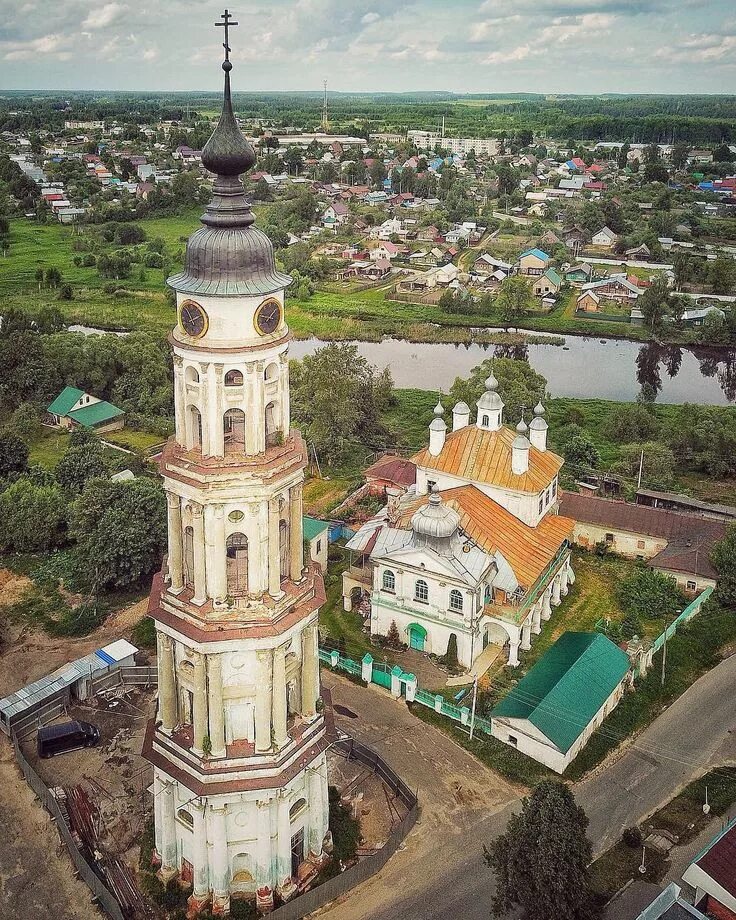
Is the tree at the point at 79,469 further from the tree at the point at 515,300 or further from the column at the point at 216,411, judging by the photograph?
the tree at the point at 515,300

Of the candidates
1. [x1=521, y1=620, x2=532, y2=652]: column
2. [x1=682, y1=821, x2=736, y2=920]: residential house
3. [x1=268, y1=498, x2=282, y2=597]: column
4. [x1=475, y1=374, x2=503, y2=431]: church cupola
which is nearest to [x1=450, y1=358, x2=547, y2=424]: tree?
[x1=475, y1=374, x2=503, y2=431]: church cupola

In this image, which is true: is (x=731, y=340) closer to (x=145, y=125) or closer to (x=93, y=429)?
(x=93, y=429)

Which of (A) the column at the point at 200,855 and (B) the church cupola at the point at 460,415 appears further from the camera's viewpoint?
(B) the church cupola at the point at 460,415

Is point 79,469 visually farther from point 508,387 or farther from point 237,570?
point 237,570

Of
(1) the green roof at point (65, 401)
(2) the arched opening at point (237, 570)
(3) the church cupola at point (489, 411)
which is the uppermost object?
(2) the arched opening at point (237, 570)

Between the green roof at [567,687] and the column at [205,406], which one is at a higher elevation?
the column at [205,406]

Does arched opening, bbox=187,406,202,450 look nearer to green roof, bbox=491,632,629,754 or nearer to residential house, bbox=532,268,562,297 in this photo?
green roof, bbox=491,632,629,754

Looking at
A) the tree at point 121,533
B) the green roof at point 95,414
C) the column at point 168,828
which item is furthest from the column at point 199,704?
the green roof at point 95,414

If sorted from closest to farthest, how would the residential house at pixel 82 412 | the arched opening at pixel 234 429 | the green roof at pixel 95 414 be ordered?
the arched opening at pixel 234 429, the green roof at pixel 95 414, the residential house at pixel 82 412
